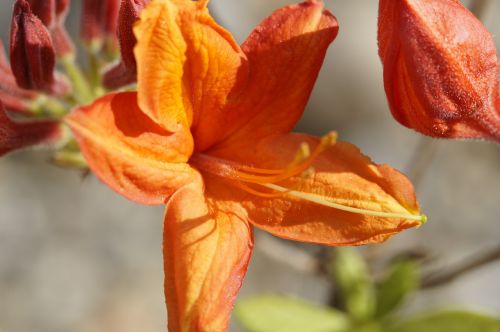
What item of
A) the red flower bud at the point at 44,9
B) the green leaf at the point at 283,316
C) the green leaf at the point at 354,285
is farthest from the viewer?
the green leaf at the point at 354,285

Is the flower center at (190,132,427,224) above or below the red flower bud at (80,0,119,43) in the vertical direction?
above

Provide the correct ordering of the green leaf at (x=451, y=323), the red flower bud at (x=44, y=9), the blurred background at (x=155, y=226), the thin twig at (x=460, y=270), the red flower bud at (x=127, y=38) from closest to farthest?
the red flower bud at (x=127, y=38)
the red flower bud at (x=44, y=9)
the green leaf at (x=451, y=323)
the thin twig at (x=460, y=270)
the blurred background at (x=155, y=226)

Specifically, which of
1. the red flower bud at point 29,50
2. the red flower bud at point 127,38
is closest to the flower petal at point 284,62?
the red flower bud at point 127,38

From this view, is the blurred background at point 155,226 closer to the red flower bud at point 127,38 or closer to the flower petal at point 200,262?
the red flower bud at point 127,38

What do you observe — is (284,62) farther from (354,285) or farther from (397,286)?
(354,285)

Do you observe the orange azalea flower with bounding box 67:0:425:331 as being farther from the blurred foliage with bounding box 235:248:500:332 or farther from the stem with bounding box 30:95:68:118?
the blurred foliage with bounding box 235:248:500:332

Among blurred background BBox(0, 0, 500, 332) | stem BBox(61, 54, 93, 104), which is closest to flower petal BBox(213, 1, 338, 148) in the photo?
stem BBox(61, 54, 93, 104)

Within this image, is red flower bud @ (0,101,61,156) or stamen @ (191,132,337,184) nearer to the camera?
stamen @ (191,132,337,184)

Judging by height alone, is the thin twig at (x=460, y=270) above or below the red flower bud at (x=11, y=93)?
below
